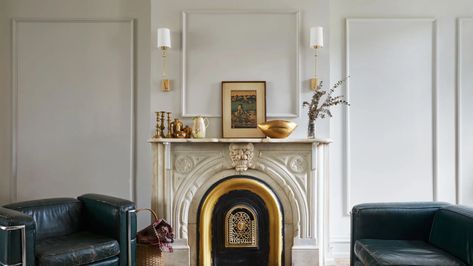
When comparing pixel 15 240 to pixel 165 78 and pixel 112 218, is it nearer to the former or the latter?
pixel 112 218

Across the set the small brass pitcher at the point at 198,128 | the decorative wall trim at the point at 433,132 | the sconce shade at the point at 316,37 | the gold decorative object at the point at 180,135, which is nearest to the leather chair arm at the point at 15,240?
the gold decorative object at the point at 180,135

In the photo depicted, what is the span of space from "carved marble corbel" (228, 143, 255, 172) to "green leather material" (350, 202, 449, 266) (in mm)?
999

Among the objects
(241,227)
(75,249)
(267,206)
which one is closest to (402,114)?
(267,206)

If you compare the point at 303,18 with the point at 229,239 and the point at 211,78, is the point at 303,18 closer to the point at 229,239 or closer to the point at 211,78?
the point at 211,78

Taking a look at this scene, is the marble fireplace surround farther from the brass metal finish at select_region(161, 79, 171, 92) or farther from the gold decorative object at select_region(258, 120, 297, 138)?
the brass metal finish at select_region(161, 79, 171, 92)

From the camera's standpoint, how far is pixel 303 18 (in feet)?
10.9

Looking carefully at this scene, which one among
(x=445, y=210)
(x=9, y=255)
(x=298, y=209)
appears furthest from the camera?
(x=298, y=209)

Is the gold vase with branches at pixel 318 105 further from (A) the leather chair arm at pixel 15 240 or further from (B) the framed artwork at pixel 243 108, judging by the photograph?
(A) the leather chair arm at pixel 15 240

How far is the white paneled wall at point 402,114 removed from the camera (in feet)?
11.8

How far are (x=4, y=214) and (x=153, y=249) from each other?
1108 millimetres

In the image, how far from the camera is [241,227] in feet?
10.1

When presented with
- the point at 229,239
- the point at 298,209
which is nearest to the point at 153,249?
the point at 229,239

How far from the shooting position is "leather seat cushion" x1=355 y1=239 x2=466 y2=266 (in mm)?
2117

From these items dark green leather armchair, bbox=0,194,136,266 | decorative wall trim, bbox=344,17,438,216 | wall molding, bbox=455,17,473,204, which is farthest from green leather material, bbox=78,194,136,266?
wall molding, bbox=455,17,473,204
